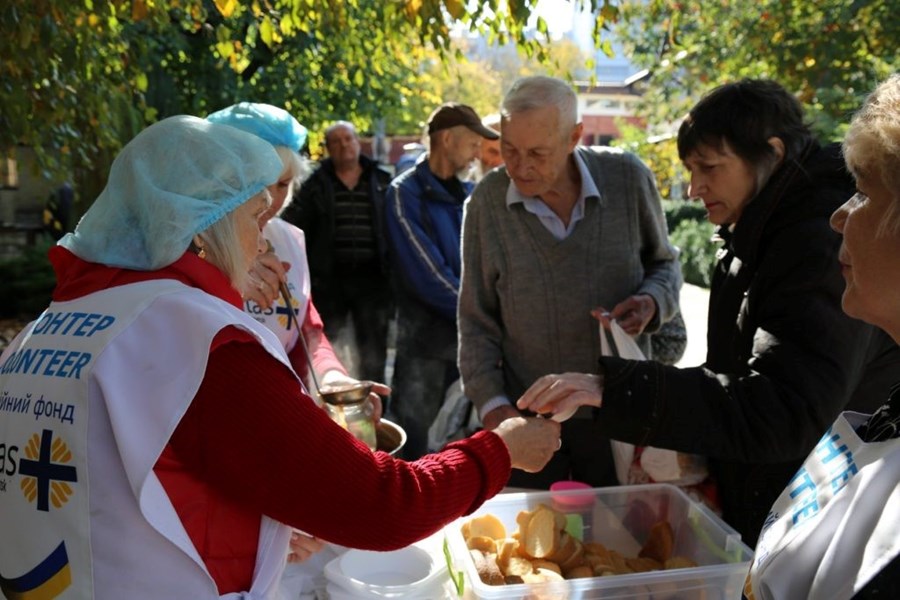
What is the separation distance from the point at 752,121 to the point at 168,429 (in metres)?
1.50

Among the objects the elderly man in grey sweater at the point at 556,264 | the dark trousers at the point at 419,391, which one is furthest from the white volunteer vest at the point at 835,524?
the dark trousers at the point at 419,391

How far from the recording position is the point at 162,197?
4.39ft

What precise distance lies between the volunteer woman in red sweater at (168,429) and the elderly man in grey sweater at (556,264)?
1343 millimetres

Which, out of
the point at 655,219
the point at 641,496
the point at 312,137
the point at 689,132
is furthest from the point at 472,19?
the point at 312,137

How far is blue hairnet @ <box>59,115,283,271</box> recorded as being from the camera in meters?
1.34

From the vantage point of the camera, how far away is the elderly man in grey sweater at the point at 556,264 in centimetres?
269

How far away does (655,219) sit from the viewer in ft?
9.26

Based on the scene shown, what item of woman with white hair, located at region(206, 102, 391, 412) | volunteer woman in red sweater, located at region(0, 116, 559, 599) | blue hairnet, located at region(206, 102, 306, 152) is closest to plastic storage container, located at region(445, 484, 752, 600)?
volunteer woman in red sweater, located at region(0, 116, 559, 599)

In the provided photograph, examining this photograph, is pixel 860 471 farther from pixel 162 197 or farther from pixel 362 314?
pixel 362 314

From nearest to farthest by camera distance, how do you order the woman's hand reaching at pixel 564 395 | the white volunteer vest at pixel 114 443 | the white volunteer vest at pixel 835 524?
the white volunteer vest at pixel 835 524 → the white volunteer vest at pixel 114 443 → the woman's hand reaching at pixel 564 395

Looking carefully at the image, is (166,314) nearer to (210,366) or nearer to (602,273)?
(210,366)

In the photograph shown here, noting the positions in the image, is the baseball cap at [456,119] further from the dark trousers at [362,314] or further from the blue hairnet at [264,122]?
the blue hairnet at [264,122]

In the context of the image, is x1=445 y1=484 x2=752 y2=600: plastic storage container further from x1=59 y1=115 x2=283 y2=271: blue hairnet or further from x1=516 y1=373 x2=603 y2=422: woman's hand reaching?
x1=59 y1=115 x2=283 y2=271: blue hairnet

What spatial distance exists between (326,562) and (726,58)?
10035 mm
